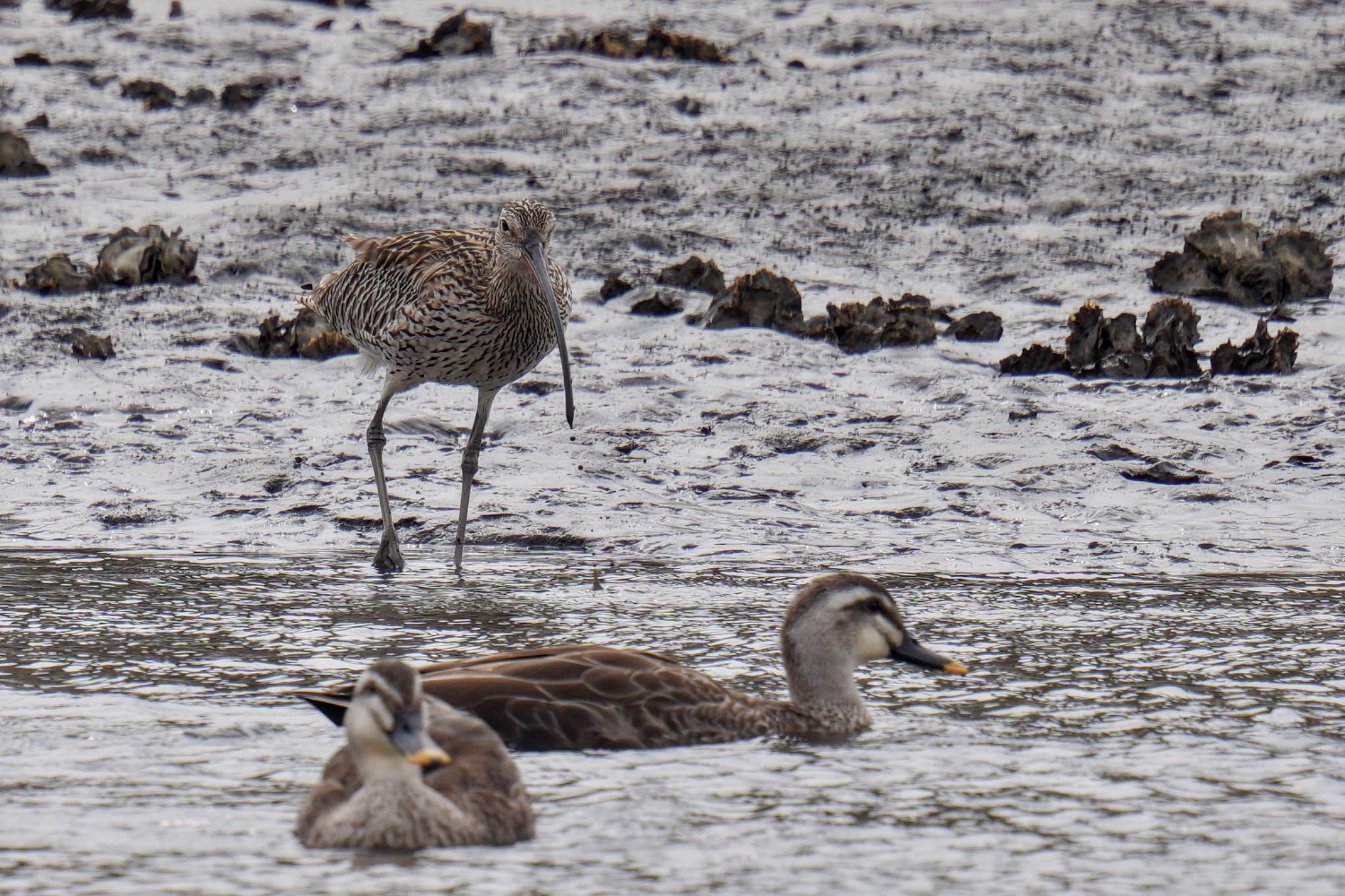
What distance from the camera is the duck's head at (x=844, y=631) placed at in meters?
6.71

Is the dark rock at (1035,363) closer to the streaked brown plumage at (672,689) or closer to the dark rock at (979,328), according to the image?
the dark rock at (979,328)

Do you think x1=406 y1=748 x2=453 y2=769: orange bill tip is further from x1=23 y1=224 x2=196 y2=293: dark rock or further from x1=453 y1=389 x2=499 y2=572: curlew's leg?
x1=23 y1=224 x2=196 y2=293: dark rock

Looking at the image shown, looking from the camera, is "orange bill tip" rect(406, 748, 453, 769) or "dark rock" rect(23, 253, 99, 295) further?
"dark rock" rect(23, 253, 99, 295)

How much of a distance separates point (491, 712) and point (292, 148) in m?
9.57

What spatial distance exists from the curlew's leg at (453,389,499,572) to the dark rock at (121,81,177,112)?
652 cm

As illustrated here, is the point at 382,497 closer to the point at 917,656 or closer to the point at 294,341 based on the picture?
the point at 294,341

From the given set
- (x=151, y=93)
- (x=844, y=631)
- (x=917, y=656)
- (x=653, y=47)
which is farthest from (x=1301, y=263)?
(x=151, y=93)

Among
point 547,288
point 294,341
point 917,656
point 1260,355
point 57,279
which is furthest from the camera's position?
point 57,279

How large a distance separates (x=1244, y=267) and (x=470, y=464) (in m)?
5.13

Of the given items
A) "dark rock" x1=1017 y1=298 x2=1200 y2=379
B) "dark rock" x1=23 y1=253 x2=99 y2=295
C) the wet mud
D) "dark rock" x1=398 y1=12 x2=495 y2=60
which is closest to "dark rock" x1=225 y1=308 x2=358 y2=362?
the wet mud

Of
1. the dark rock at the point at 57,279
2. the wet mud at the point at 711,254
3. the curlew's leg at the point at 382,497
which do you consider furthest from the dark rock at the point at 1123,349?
the dark rock at the point at 57,279

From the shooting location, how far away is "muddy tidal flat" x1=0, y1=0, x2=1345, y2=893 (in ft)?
18.5

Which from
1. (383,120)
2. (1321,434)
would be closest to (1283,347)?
(1321,434)

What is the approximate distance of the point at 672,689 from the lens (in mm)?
6434
